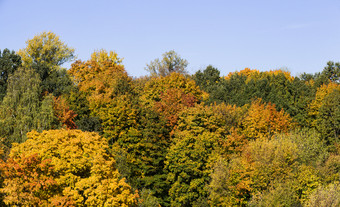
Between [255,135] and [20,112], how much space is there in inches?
1648

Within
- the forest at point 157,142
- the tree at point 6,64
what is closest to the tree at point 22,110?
the forest at point 157,142

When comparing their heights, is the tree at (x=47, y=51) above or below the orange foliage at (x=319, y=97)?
above

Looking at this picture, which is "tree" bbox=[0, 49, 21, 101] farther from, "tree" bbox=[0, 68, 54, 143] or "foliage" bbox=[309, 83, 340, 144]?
"foliage" bbox=[309, 83, 340, 144]

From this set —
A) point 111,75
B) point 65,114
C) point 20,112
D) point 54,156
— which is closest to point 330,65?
point 111,75

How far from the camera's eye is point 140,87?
103 m

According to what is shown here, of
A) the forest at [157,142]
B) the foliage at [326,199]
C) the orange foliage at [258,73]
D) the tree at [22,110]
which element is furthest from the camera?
the orange foliage at [258,73]

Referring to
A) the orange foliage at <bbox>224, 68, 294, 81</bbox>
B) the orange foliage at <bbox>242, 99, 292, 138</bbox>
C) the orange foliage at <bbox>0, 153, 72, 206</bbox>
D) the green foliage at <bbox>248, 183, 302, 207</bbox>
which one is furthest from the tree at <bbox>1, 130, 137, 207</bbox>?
the orange foliage at <bbox>224, 68, 294, 81</bbox>

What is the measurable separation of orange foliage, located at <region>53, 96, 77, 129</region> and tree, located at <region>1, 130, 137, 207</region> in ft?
79.3

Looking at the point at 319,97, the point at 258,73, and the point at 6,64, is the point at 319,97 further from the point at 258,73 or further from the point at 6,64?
the point at 6,64

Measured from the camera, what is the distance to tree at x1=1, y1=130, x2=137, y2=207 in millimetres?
43750

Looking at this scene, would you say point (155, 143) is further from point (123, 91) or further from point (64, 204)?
point (64, 204)

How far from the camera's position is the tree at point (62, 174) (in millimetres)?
43750

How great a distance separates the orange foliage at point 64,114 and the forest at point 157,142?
0.21 m

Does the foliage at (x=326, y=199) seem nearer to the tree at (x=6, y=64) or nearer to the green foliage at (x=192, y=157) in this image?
the green foliage at (x=192, y=157)
